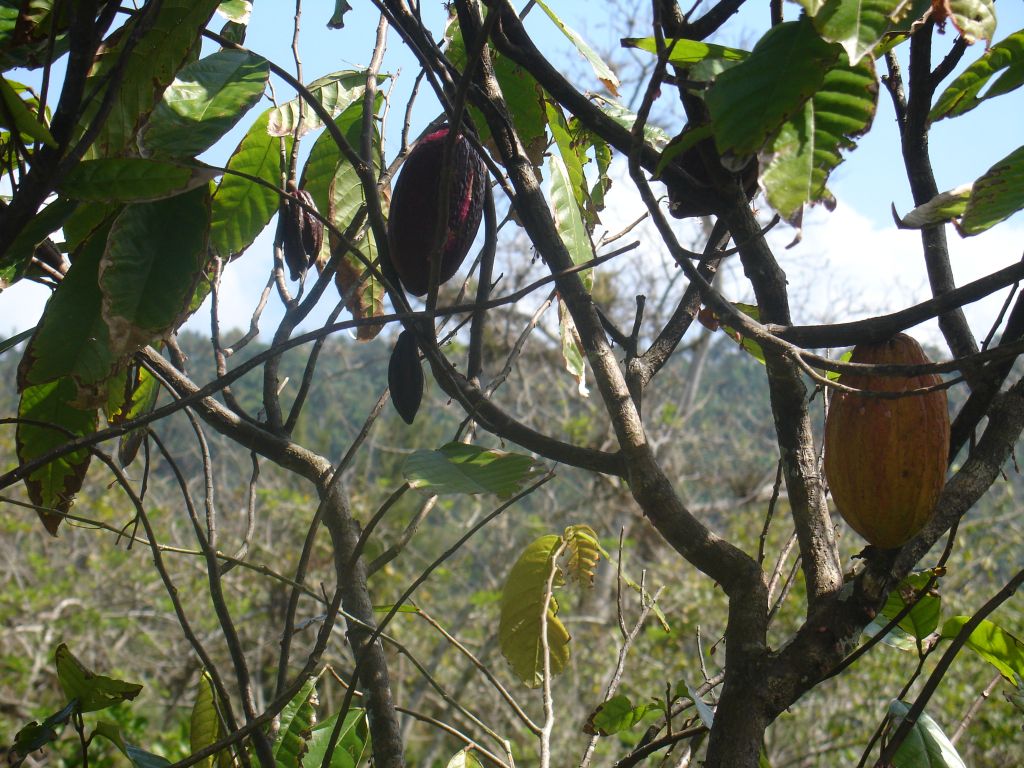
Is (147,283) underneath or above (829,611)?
above

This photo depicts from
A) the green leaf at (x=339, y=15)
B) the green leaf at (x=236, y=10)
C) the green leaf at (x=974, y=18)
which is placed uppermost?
the green leaf at (x=339, y=15)

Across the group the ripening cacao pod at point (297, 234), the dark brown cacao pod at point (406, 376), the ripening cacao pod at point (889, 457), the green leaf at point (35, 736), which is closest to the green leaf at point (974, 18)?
the ripening cacao pod at point (889, 457)

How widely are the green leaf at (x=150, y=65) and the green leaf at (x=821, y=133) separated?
0.40 metres

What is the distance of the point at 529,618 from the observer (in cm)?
88

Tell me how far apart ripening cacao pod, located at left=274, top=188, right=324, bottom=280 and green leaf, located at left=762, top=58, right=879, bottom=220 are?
608mm

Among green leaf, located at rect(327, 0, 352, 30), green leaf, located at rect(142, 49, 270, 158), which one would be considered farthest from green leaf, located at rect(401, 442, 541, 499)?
green leaf, located at rect(327, 0, 352, 30)

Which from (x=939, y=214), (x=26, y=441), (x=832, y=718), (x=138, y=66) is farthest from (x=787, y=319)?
(x=832, y=718)

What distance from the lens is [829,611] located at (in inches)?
21.6

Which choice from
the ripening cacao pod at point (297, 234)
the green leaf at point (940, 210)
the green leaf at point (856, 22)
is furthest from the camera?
the ripening cacao pod at point (297, 234)

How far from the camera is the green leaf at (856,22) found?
40 cm

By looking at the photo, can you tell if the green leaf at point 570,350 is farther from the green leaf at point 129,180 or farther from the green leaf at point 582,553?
the green leaf at point 129,180

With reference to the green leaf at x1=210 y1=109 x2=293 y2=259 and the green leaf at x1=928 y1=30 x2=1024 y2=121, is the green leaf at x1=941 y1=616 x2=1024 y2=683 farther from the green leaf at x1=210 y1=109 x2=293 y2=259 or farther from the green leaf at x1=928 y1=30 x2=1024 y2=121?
the green leaf at x1=210 y1=109 x2=293 y2=259

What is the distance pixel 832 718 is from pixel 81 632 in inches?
181

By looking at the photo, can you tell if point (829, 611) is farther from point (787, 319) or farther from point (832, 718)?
point (832, 718)
